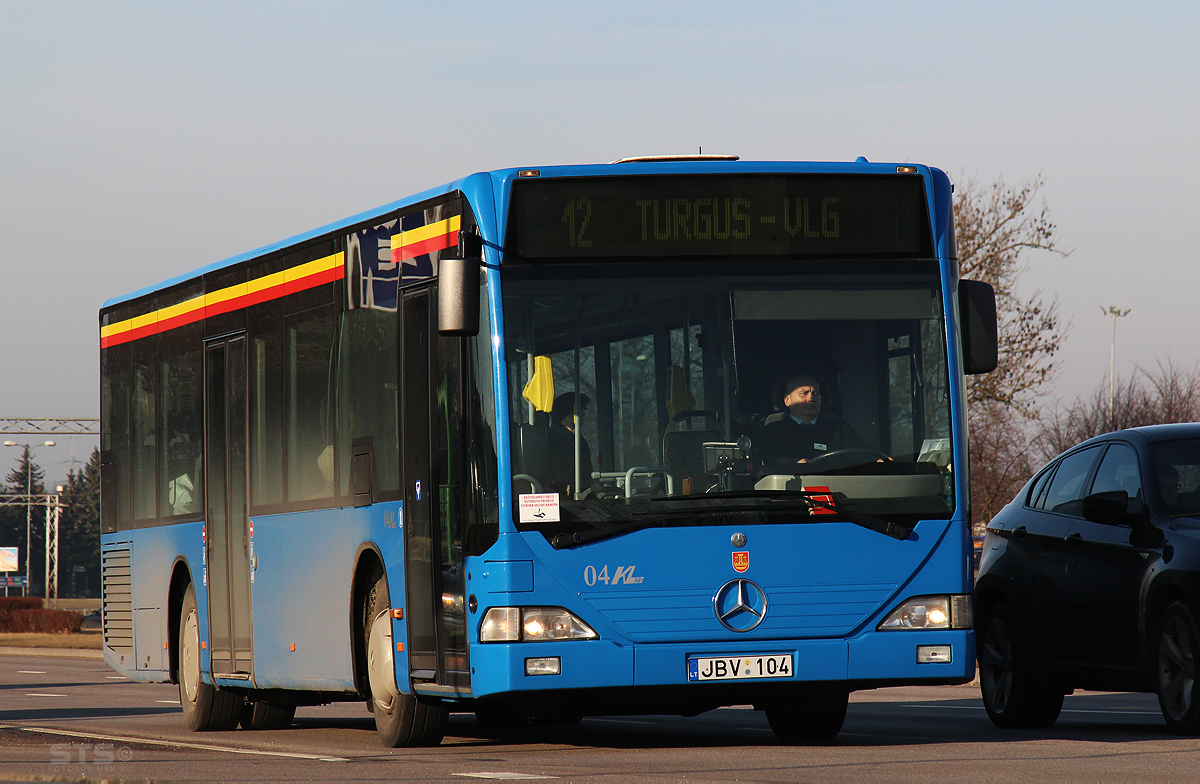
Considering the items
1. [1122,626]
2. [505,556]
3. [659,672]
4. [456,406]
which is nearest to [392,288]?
[456,406]

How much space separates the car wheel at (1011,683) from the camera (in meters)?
12.8

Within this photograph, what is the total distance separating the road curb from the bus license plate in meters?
34.7

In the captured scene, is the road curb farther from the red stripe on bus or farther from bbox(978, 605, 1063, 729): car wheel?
bbox(978, 605, 1063, 729): car wheel

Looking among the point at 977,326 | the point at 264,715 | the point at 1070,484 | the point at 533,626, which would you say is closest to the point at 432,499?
the point at 533,626

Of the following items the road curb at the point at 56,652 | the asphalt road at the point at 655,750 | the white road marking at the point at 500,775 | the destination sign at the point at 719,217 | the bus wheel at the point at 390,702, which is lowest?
the road curb at the point at 56,652

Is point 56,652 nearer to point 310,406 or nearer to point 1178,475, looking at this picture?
point 310,406

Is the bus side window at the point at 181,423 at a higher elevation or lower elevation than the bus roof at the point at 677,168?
lower

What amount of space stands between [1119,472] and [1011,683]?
175 centimetres

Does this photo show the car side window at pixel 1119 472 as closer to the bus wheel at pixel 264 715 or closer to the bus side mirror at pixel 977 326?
the bus side mirror at pixel 977 326

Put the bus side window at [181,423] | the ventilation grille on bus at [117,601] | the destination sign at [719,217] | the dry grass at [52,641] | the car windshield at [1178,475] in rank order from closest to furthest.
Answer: the destination sign at [719,217]
the car windshield at [1178,475]
the bus side window at [181,423]
the ventilation grille on bus at [117,601]
the dry grass at [52,641]

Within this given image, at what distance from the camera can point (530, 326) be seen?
10.0 meters

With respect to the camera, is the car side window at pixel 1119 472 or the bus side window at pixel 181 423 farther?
the bus side window at pixel 181 423

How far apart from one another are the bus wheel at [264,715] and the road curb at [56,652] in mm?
28182

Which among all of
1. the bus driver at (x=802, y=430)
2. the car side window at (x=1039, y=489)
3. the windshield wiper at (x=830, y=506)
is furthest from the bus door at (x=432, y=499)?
the car side window at (x=1039, y=489)
